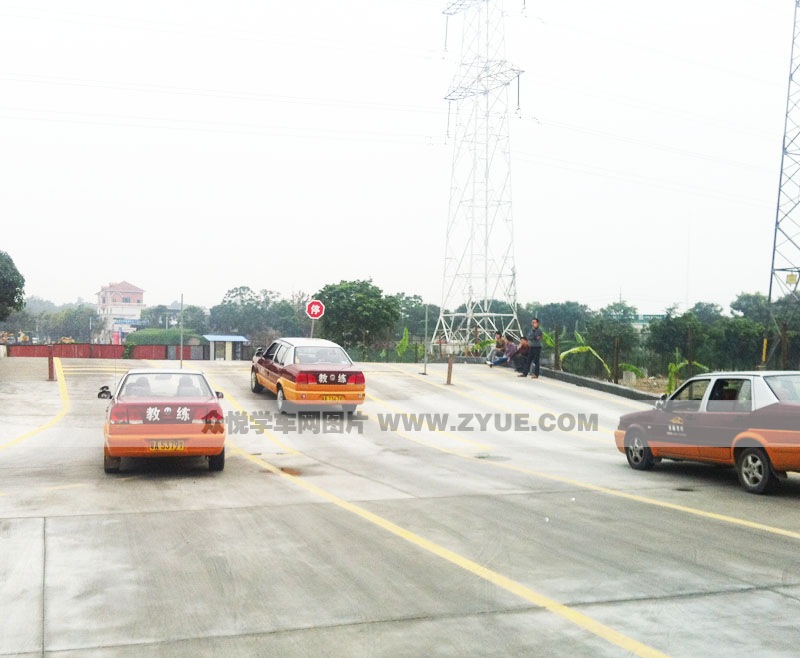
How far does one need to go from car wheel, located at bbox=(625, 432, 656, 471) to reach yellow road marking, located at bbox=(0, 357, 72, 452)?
10283 millimetres

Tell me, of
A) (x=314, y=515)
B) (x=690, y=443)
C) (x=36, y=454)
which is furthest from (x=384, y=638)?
(x=36, y=454)

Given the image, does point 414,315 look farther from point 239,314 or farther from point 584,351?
point 584,351

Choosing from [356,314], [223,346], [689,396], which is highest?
[356,314]

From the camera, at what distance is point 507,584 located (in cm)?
618

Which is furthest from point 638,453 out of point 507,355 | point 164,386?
point 507,355

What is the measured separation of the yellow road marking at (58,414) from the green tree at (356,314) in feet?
147

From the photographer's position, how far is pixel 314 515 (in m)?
8.77

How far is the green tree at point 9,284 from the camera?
30469 mm

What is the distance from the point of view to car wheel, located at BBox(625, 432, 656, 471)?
42.0ft

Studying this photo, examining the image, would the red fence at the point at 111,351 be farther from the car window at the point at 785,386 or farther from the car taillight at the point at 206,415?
the car window at the point at 785,386

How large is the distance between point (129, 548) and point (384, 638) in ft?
10.4

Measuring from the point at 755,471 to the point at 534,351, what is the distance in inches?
664

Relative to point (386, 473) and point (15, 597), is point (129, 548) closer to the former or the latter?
point (15, 597)

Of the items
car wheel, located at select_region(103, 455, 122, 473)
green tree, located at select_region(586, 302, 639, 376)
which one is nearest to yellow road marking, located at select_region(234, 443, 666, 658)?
car wheel, located at select_region(103, 455, 122, 473)
